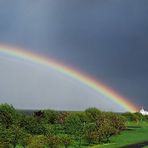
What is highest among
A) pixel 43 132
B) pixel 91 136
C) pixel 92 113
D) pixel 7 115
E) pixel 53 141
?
pixel 92 113

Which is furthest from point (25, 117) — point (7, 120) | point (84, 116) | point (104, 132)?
point (84, 116)

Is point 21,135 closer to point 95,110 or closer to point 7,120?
point 7,120

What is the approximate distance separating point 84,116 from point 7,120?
47344 millimetres

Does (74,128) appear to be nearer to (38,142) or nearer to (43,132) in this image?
(43,132)

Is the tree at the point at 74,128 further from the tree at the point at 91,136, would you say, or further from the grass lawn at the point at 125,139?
the grass lawn at the point at 125,139

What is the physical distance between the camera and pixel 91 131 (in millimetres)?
93375

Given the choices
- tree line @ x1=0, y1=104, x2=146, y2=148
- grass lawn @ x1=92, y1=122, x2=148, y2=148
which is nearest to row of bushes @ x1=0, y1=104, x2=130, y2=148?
tree line @ x1=0, y1=104, x2=146, y2=148

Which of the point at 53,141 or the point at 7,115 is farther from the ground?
the point at 7,115

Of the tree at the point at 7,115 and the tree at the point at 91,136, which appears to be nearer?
the tree at the point at 91,136

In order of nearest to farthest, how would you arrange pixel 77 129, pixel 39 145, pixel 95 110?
1. pixel 39 145
2. pixel 77 129
3. pixel 95 110

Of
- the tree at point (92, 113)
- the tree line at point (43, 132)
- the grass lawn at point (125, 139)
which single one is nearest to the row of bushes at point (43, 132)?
the tree line at point (43, 132)

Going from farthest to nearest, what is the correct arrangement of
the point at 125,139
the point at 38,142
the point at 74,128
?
the point at 74,128
the point at 125,139
the point at 38,142

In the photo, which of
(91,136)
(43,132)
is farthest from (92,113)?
(91,136)

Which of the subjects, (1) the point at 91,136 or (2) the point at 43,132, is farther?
(2) the point at 43,132
